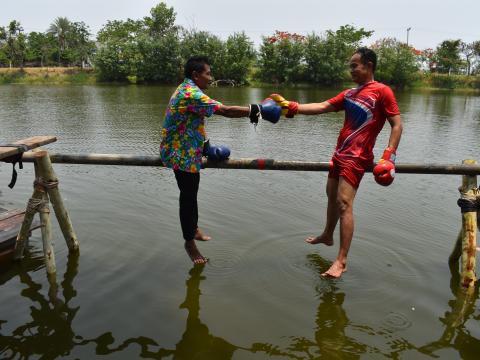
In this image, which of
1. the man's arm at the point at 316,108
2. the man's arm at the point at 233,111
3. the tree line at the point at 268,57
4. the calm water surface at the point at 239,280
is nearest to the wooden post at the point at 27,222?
the calm water surface at the point at 239,280

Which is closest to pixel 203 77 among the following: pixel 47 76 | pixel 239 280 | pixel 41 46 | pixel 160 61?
pixel 239 280

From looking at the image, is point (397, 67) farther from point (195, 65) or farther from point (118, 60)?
→ point (195, 65)

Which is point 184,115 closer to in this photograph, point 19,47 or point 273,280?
point 273,280

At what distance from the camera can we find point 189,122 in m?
4.46

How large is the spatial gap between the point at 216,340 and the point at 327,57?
63559 mm

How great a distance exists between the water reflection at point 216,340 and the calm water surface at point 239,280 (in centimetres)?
1

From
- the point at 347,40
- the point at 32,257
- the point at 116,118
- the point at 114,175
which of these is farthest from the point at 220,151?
the point at 347,40

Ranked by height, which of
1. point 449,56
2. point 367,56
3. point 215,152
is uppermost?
point 449,56

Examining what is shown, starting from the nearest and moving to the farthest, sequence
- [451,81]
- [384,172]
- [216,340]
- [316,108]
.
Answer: [216,340]
[384,172]
[316,108]
[451,81]

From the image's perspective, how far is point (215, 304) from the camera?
4.67 metres

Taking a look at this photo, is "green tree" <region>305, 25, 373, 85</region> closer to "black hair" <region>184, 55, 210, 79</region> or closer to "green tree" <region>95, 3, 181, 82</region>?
"green tree" <region>95, 3, 181, 82</region>

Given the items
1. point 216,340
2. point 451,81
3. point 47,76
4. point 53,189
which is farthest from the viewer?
point 451,81

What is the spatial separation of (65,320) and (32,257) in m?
1.76

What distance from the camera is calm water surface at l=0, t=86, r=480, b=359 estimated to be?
4027 millimetres
